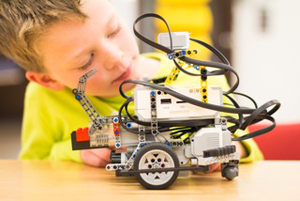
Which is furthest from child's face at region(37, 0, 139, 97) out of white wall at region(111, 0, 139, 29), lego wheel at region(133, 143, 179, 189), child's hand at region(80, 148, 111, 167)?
white wall at region(111, 0, 139, 29)

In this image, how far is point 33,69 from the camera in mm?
955

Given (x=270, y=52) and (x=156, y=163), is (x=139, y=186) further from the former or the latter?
(x=270, y=52)

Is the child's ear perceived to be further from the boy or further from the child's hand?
the child's hand

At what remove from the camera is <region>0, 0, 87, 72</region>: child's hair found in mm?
773

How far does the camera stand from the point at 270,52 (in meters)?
3.43

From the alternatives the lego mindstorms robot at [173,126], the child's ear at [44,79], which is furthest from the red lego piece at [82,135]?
the child's ear at [44,79]

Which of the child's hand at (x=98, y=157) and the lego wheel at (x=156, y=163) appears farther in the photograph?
the child's hand at (x=98, y=157)

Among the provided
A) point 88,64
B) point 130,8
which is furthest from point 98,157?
point 130,8

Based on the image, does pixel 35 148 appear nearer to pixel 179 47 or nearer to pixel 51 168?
pixel 51 168

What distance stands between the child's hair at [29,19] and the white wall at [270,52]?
8.69ft

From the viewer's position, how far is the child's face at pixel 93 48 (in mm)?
790

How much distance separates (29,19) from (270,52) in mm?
2985

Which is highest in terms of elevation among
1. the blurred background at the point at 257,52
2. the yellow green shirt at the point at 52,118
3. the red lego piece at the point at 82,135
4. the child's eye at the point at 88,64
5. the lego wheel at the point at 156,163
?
the blurred background at the point at 257,52

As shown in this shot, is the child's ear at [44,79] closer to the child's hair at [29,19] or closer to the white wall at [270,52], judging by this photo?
the child's hair at [29,19]
